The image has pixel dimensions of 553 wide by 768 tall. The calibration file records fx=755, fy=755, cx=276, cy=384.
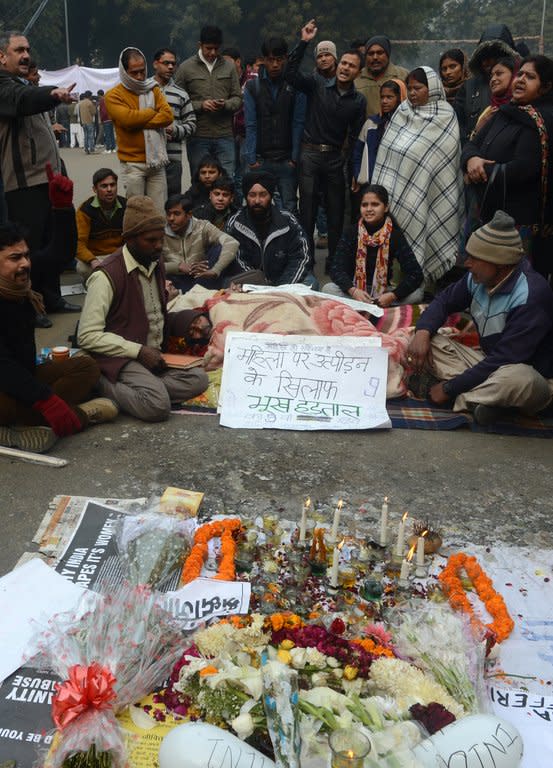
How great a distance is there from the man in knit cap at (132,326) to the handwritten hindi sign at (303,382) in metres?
0.32

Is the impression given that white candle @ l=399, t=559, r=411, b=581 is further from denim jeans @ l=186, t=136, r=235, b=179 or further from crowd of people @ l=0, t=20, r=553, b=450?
denim jeans @ l=186, t=136, r=235, b=179

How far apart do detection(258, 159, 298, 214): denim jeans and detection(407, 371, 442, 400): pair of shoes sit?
3154 millimetres

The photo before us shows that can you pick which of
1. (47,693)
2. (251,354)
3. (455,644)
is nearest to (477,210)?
Answer: (251,354)

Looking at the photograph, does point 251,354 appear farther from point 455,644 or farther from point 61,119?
point 61,119

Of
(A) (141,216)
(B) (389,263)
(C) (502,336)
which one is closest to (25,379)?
(A) (141,216)

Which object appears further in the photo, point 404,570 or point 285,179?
point 285,179

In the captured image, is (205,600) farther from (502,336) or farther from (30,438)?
(502,336)

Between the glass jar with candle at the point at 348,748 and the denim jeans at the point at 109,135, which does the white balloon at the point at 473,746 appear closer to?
the glass jar with candle at the point at 348,748

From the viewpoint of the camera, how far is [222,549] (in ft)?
10.1

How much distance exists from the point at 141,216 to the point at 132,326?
67cm

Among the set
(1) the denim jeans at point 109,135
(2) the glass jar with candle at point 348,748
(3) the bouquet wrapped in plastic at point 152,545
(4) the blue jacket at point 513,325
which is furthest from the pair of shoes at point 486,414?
(1) the denim jeans at point 109,135

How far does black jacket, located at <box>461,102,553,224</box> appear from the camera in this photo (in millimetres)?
5422

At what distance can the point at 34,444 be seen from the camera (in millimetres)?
3994

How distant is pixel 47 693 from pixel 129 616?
35cm
